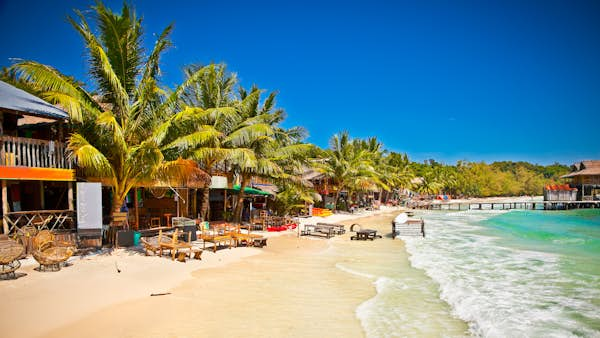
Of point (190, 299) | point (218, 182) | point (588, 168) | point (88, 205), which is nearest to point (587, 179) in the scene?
point (588, 168)

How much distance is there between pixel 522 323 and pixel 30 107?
1400 cm

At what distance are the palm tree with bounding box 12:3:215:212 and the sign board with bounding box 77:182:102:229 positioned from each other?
0.60m

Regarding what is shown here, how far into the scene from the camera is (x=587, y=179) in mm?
46750

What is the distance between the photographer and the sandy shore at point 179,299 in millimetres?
6109

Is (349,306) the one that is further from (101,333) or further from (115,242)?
(115,242)

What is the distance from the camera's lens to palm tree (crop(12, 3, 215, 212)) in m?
10.4

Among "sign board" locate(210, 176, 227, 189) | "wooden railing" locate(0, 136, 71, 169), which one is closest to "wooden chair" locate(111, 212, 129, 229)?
"wooden railing" locate(0, 136, 71, 169)

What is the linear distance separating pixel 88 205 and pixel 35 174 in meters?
1.64

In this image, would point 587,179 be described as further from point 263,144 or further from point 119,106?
point 119,106

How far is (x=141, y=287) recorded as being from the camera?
26.8ft

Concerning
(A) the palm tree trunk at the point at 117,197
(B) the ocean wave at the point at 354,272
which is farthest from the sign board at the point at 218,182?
(B) the ocean wave at the point at 354,272

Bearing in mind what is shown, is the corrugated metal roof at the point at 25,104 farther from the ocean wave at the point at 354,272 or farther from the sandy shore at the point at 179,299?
the ocean wave at the point at 354,272

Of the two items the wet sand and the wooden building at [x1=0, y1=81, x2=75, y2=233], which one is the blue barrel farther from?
the wooden building at [x1=0, y1=81, x2=75, y2=233]

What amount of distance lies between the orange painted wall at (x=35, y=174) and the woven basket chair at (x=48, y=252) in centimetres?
165
